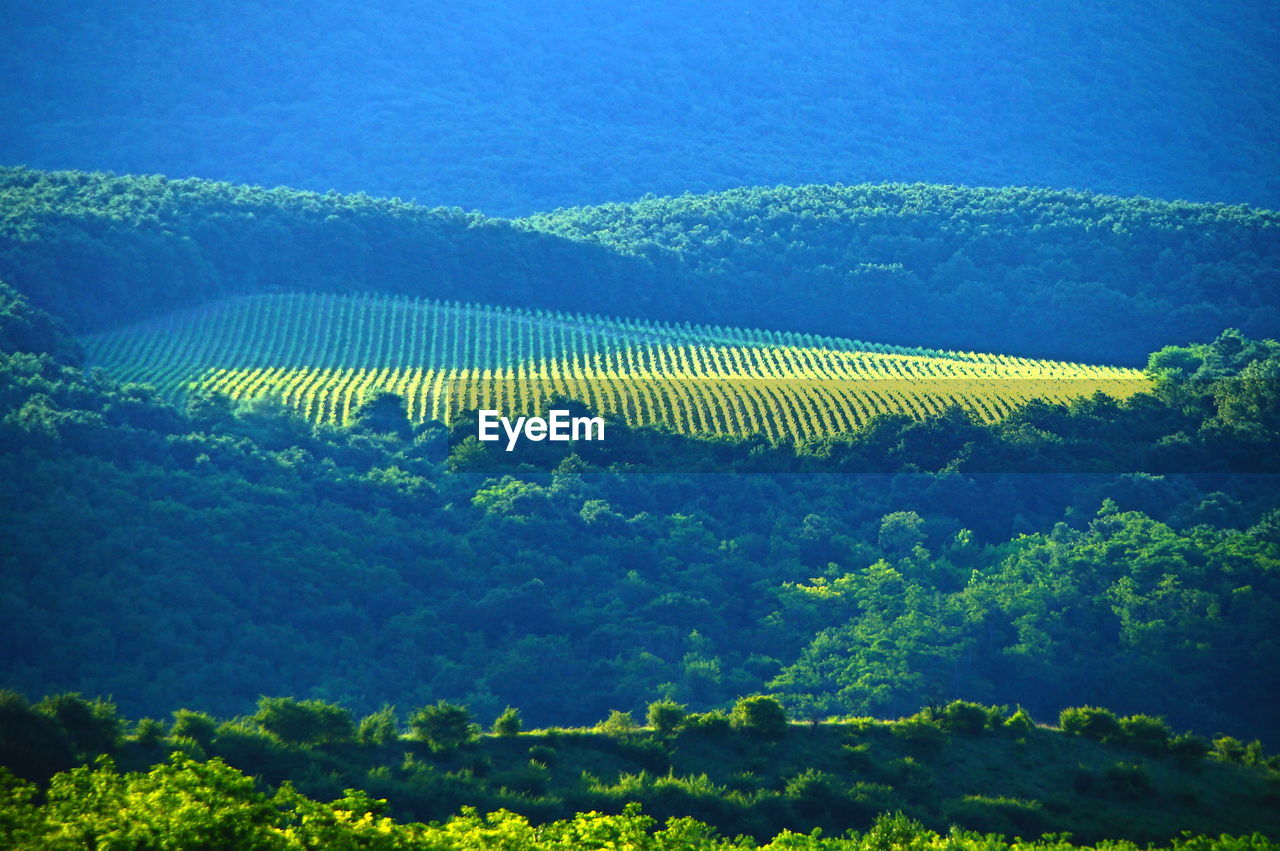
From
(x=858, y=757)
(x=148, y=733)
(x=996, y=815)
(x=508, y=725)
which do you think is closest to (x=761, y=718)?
(x=858, y=757)

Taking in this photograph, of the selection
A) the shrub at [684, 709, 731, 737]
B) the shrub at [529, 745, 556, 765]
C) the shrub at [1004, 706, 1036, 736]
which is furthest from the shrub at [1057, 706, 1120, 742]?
the shrub at [529, 745, 556, 765]

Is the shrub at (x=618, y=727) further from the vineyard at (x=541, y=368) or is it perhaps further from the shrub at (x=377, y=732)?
the vineyard at (x=541, y=368)

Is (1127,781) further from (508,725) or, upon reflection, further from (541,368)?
(541,368)

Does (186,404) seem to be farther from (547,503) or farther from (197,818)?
(197,818)

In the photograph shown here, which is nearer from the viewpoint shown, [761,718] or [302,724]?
[302,724]

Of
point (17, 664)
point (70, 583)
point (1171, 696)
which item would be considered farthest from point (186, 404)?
point (1171, 696)

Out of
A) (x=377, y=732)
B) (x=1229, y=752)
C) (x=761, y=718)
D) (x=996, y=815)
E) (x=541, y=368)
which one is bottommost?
(x=377, y=732)

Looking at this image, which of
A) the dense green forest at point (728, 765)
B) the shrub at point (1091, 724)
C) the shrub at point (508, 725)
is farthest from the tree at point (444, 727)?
the shrub at point (1091, 724)
